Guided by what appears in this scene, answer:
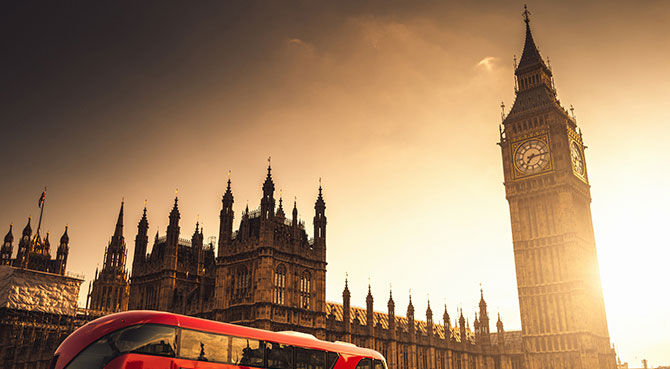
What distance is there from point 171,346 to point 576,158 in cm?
8021

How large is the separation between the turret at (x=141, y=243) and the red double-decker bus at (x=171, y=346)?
4059 cm

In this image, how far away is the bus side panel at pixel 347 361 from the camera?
24.8 metres

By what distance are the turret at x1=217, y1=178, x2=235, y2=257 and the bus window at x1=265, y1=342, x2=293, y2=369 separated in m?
30.0

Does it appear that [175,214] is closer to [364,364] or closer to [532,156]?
[364,364]

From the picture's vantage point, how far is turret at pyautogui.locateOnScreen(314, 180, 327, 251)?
5369 centimetres

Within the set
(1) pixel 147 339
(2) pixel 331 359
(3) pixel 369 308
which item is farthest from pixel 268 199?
(1) pixel 147 339

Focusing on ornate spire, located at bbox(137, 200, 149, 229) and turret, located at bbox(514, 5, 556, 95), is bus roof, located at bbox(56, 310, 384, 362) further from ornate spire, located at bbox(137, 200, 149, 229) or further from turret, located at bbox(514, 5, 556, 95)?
turret, located at bbox(514, 5, 556, 95)

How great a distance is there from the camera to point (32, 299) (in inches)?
2702

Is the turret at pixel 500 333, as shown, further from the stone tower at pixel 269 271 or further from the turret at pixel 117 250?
the turret at pixel 117 250

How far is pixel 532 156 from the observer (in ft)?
279

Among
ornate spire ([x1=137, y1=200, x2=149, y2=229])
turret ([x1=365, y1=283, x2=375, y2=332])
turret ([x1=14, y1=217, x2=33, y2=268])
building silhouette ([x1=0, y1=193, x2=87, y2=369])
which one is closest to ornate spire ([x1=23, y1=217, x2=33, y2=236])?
turret ([x1=14, y1=217, x2=33, y2=268])

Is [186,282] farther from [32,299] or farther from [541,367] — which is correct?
[541,367]

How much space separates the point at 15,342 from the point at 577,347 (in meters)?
68.8

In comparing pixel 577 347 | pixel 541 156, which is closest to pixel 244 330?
pixel 577 347
